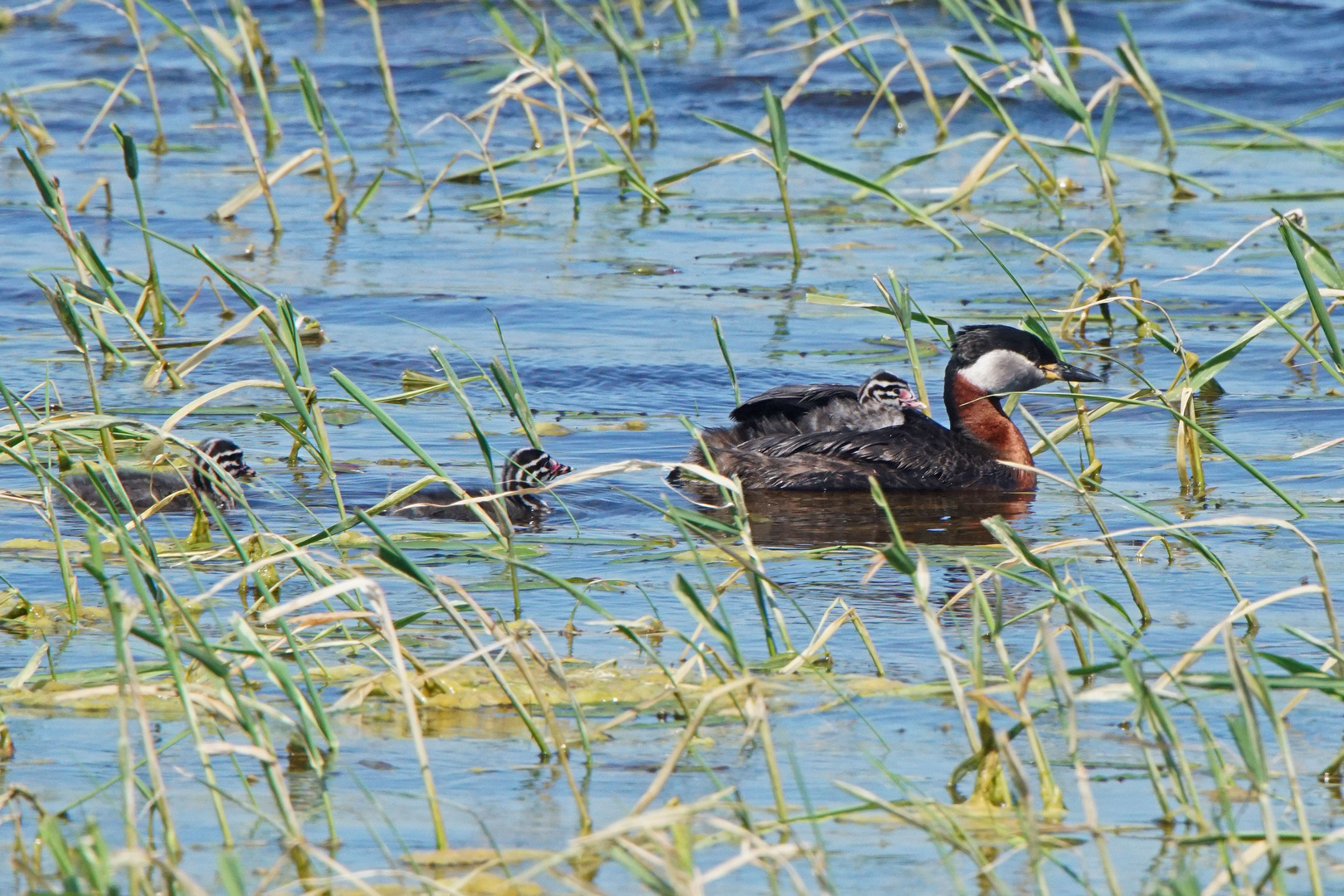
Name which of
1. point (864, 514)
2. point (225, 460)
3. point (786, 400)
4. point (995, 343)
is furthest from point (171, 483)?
point (995, 343)

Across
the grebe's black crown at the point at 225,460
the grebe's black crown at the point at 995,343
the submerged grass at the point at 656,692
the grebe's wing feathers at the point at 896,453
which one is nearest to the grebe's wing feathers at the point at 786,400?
the grebe's wing feathers at the point at 896,453

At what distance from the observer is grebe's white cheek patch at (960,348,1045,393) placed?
Answer: 776 centimetres

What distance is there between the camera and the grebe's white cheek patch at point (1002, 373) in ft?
25.5

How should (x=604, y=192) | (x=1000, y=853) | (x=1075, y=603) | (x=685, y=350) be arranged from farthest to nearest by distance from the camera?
1. (x=604, y=192)
2. (x=685, y=350)
3. (x=1000, y=853)
4. (x=1075, y=603)

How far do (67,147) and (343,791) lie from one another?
11.5 m

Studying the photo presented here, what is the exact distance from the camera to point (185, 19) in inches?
758

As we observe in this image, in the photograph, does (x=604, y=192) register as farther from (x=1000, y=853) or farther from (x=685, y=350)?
(x=1000, y=853)

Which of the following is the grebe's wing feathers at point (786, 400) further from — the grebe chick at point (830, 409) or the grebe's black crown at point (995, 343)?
the grebe's black crown at point (995, 343)

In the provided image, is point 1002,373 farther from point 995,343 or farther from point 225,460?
point 225,460

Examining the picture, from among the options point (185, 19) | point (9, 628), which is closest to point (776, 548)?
point (9, 628)

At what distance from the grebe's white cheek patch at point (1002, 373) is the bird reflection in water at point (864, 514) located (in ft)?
2.08

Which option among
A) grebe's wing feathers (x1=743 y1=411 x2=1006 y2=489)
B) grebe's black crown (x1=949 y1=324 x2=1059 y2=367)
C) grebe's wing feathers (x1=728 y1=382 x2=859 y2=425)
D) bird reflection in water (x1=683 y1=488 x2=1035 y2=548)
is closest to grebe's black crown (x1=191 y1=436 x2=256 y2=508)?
bird reflection in water (x1=683 y1=488 x2=1035 y2=548)

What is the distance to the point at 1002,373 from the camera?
7789 mm

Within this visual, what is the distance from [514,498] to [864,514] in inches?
52.3
